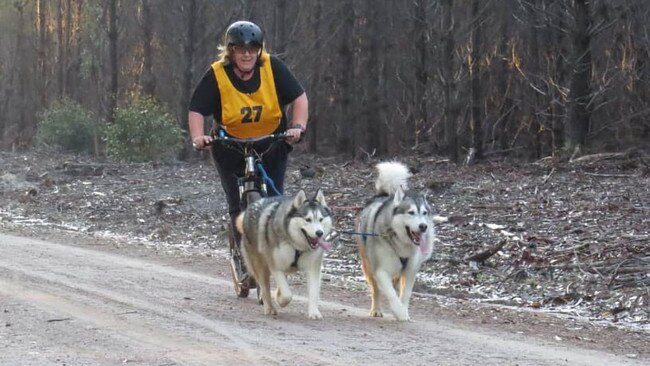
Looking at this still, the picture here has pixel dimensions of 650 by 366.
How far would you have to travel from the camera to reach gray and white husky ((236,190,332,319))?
8.15m

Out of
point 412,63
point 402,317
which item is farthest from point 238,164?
point 412,63

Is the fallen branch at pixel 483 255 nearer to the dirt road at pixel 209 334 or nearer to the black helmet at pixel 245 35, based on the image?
the dirt road at pixel 209 334

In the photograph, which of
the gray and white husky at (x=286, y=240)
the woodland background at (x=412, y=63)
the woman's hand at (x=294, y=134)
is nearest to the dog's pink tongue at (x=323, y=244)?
the gray and white husky at (x=286, y=240)

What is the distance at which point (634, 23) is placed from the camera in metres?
31.1

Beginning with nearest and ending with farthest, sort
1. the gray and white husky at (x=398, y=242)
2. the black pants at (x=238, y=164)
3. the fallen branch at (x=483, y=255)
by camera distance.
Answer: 1. the gray and white husky at (x=398, y=242)
2. the black pants at (x=238, y=164)
3. the fallen branch at (x=483, y=255)

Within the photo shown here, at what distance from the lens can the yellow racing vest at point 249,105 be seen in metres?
8.86

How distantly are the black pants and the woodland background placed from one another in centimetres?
1650

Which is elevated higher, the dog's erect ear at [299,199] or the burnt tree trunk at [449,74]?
the burnt tree trunk at [449,74]

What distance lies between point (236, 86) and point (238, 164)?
72 centimetres

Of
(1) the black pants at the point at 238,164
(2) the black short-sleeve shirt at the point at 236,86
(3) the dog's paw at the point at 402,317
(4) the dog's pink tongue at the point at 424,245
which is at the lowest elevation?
(3) the dog's paw at the point at 402,317

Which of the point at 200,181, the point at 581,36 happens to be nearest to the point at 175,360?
the point at 200,181

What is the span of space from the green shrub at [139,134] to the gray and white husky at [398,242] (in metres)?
22.4

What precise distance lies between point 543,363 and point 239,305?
10.6 feet

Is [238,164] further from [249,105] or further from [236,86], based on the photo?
[236,86]
